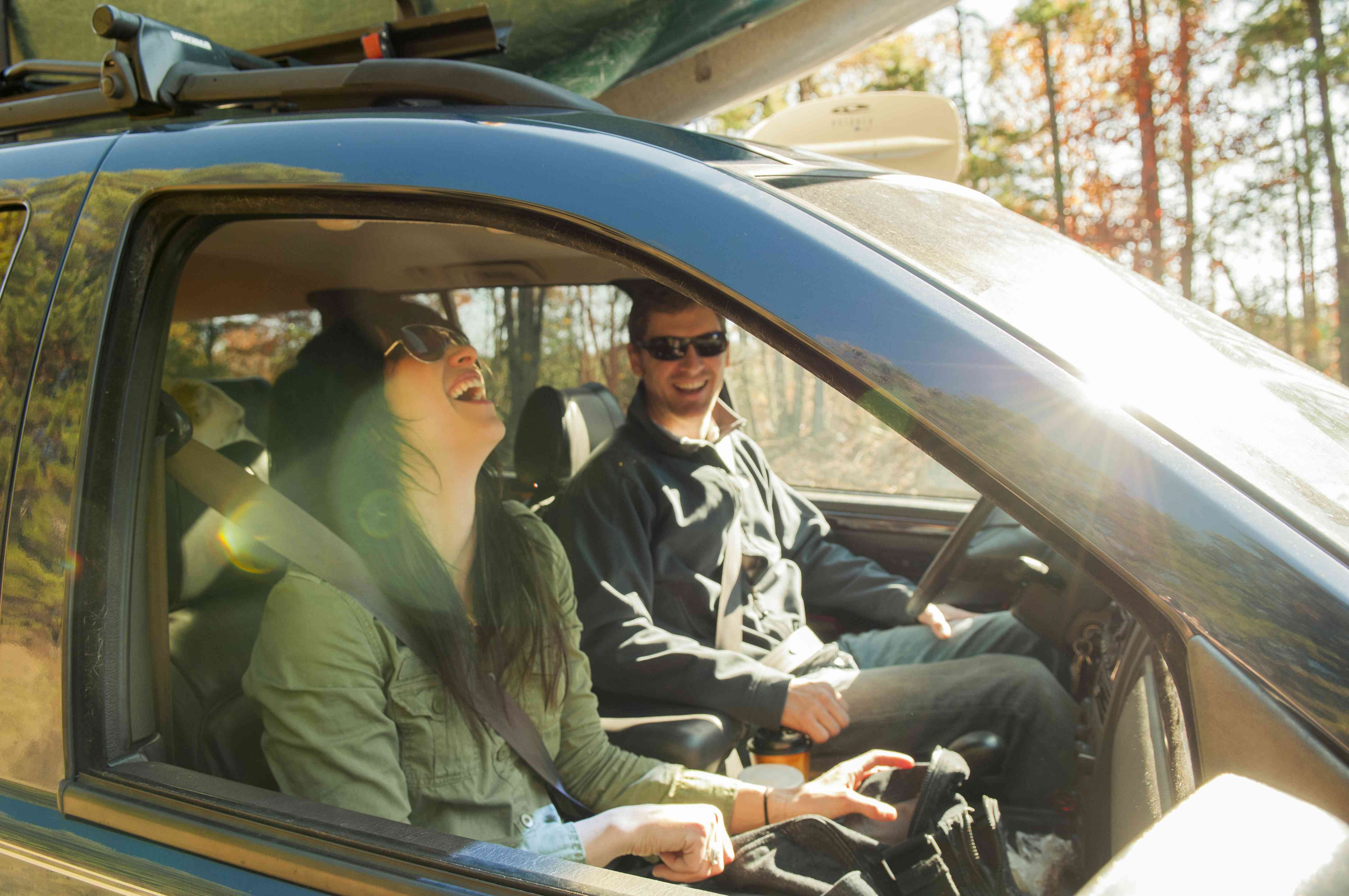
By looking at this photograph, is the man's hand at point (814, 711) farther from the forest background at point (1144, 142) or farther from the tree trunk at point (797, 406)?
the forest background at point (1144, 142)

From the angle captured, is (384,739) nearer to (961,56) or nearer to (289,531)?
(289,531)

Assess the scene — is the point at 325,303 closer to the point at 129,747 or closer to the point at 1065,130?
the point at 129,747

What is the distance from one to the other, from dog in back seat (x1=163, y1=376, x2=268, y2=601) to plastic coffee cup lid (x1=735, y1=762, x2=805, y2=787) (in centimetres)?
102

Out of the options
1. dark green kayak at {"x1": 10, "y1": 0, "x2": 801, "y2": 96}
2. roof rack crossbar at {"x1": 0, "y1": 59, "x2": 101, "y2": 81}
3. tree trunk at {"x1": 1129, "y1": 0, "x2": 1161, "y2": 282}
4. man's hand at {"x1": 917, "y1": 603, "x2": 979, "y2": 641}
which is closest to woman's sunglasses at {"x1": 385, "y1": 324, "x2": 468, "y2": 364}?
roof rack crossbar at {"x1": 0, "y1": 59, "x2": 101, "y2": 81}

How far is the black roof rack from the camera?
127 centimetres

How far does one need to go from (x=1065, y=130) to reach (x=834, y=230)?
14.3 metres

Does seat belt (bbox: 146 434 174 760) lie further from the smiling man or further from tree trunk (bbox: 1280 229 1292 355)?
tree trunk (bbox: 1280 229 1292 355)

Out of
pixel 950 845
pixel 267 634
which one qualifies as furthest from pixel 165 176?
pixel 950 845

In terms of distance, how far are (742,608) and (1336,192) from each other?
42.2 ft

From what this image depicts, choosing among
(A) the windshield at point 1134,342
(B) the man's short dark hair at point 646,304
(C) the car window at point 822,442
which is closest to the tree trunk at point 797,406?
(C) the car window at point 822,442

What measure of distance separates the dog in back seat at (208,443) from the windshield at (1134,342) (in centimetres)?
118

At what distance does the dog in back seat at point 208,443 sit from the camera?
1862mm

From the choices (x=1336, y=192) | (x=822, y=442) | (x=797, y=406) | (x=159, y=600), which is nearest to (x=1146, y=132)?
(x=1336, y=192)

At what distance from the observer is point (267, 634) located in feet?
4.63
